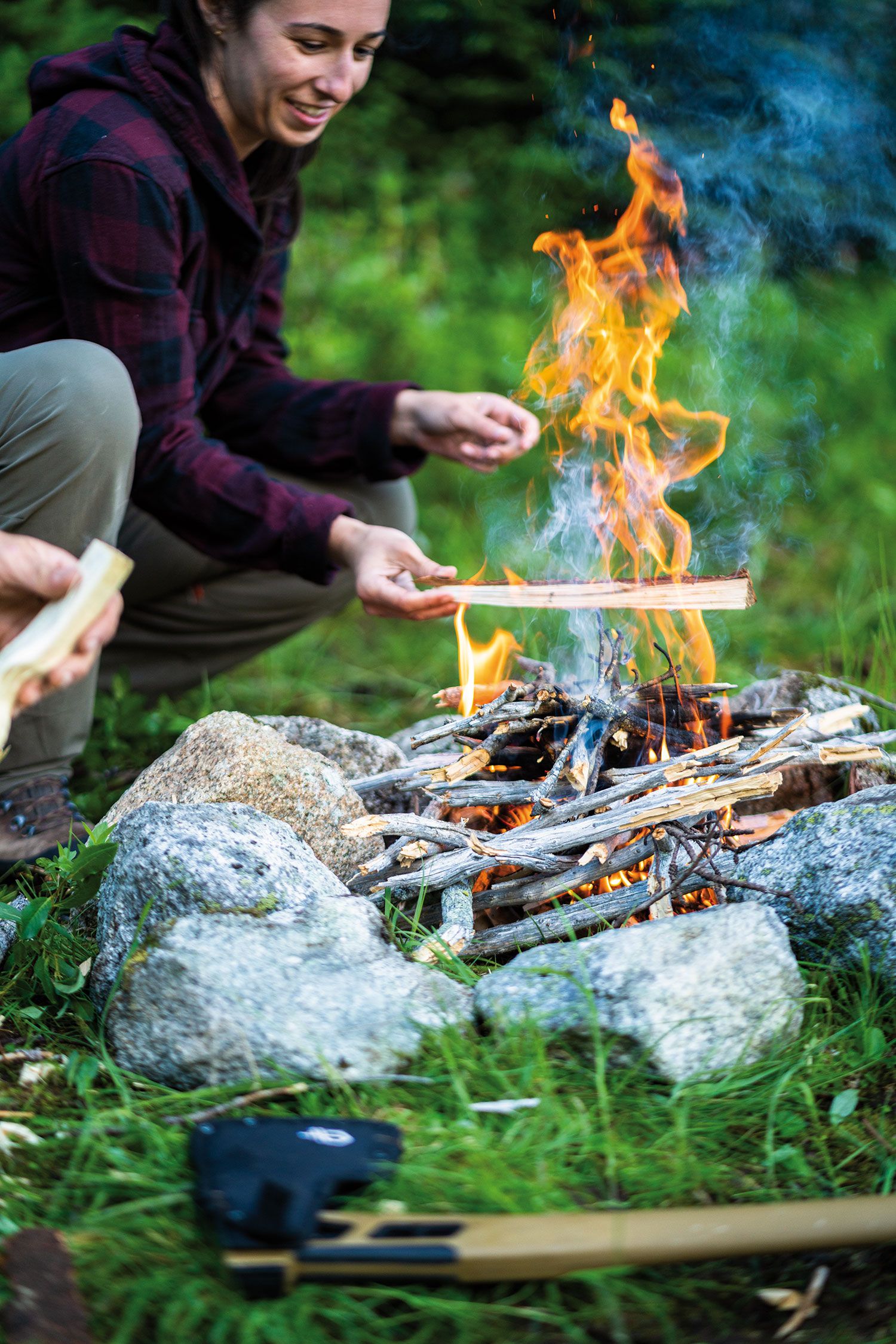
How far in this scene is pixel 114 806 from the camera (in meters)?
2.39

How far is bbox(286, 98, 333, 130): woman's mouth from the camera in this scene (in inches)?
103

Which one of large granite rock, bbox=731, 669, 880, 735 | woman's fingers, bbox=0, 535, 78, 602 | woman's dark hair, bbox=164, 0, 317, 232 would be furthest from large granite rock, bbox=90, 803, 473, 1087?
woman's dark hair, bbox=164, 0, 317, 232

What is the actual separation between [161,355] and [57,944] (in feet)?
4.55

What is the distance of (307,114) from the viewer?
2.63 metres

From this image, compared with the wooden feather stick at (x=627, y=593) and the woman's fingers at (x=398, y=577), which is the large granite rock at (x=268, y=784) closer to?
the woman's fingers at (x=398, y=577)

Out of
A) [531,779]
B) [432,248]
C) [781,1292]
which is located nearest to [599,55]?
[432,248]

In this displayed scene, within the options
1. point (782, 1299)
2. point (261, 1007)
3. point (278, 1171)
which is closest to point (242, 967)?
point (261, 1007)

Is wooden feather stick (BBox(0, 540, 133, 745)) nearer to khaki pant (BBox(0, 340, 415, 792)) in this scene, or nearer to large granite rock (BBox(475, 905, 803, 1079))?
khaki pant (BBox(0, 340, 415, 792))

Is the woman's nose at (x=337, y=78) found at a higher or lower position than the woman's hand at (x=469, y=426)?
higher

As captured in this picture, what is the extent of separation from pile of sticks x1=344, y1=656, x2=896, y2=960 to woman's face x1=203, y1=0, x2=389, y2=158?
149cm

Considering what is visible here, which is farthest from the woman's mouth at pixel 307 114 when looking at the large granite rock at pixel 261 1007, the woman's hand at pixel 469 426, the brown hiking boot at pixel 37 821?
the large granite rock at pixel 261 1007

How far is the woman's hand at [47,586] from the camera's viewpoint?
5.74 ft

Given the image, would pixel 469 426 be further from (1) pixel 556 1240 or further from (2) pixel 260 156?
(1) pixel 556 1240

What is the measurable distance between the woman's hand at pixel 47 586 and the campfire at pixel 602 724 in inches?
23.4
